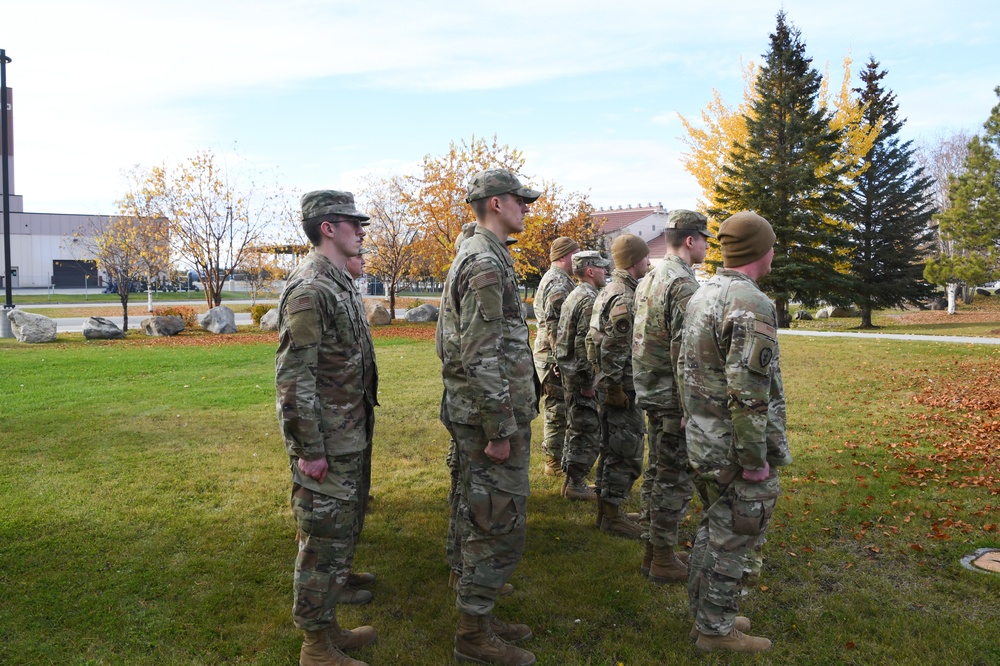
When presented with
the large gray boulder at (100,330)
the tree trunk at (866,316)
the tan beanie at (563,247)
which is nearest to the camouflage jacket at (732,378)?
the tan beanie at (563,247)

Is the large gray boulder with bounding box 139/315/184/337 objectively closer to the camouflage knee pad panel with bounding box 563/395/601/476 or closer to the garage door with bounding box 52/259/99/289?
the camouflage knee pad panel with bounding box 563/395/601/476

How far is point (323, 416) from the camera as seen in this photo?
3.68 metres

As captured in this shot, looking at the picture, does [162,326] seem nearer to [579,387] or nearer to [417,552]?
[579,387]

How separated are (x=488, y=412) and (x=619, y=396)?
88.8 inches

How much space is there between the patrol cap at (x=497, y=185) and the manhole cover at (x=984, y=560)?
4.13 meters

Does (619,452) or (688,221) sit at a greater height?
(688,221)

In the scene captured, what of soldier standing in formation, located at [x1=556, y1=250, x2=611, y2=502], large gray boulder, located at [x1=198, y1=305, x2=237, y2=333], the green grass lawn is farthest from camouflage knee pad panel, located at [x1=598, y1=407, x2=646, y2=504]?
large gray boulder, located at [x1=198, y1=305, x2=237, y2=333]

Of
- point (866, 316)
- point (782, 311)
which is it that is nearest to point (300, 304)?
point (782, 311)

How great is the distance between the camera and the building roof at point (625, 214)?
6606 cm

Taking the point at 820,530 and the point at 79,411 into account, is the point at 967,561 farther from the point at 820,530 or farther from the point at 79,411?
the point at 79,411

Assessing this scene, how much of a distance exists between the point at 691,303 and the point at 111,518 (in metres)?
5.13

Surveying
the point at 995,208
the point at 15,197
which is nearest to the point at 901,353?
the point at 995,208

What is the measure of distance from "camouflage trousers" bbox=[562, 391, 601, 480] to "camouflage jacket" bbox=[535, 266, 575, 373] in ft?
2.54

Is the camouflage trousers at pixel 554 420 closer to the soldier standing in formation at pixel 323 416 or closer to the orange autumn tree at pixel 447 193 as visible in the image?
the soldier standing in formation at pixel 323 416
